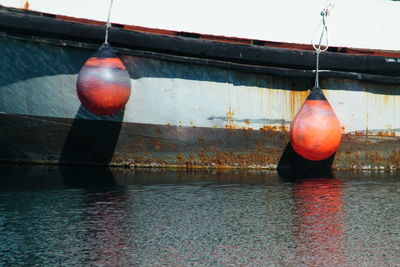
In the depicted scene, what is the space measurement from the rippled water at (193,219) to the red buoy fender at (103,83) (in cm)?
87

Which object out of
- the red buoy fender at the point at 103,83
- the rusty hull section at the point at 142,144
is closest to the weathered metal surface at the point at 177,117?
the rusty hull section at the point at 142,144

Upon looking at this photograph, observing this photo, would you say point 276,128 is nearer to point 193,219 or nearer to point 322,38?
point 322,38

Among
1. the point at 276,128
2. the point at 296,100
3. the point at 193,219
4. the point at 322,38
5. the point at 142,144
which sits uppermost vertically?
the point at 322,38

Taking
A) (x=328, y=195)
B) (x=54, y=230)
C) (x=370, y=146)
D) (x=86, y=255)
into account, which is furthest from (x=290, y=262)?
(x=370, y=146)

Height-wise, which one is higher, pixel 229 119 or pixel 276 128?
pixel 229 119

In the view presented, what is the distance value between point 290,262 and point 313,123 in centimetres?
398

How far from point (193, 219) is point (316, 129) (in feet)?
9.65

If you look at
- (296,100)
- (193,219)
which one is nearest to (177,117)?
(296,100)

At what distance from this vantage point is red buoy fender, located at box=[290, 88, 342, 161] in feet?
26.8

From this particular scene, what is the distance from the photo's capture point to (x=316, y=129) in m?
8.14

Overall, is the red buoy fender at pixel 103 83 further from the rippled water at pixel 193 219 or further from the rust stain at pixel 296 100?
the rust stain at pixel 296 100

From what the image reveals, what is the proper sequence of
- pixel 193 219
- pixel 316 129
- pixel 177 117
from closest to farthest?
pixel 193 219 < pixel 316 129 < pixel 177 117

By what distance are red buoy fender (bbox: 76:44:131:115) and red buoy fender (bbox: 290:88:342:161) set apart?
213cm

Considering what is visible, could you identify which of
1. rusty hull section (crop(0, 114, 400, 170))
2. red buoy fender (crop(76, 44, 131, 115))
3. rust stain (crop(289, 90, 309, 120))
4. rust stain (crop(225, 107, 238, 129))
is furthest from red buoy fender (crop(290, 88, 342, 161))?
red buoy fender (crop(76, 44, 131, 115))
